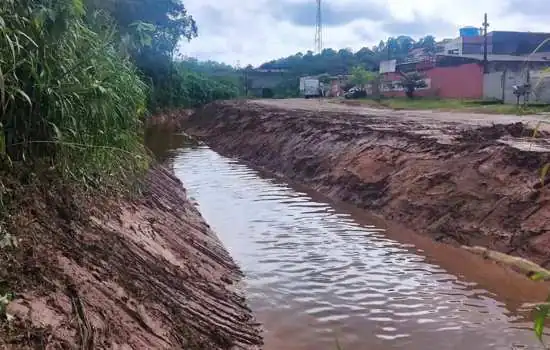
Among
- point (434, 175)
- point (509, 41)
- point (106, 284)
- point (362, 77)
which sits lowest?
point (434, 175)

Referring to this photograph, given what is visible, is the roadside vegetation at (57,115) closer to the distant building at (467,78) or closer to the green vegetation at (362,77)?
the distant building at (467,78)

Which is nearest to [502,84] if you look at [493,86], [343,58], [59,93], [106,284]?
[493,86]

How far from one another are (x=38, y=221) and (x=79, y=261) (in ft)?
1.49

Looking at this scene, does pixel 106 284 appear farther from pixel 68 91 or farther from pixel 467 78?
pixel 467 78

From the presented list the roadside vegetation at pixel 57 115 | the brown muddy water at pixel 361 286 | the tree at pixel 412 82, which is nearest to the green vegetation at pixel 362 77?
the tree at pixel 412 82

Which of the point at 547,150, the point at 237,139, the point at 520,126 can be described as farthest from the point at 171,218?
the point at 237,139

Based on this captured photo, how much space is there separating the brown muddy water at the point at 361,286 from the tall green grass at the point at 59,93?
289 centimetres

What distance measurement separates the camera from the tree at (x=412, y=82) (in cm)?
5038

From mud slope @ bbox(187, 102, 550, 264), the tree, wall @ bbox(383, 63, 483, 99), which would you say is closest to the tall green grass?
mud slope @ bbox(187, 102, 550, 264)

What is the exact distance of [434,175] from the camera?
14.6m

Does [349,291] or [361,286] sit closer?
[349,291]

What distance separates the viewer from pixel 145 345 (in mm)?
4688

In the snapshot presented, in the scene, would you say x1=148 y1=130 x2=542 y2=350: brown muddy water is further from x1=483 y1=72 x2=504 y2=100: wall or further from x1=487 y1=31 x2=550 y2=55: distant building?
x1=487 y1=31 x2=550 y2=55: distant building

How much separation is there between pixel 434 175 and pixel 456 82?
3388cm
